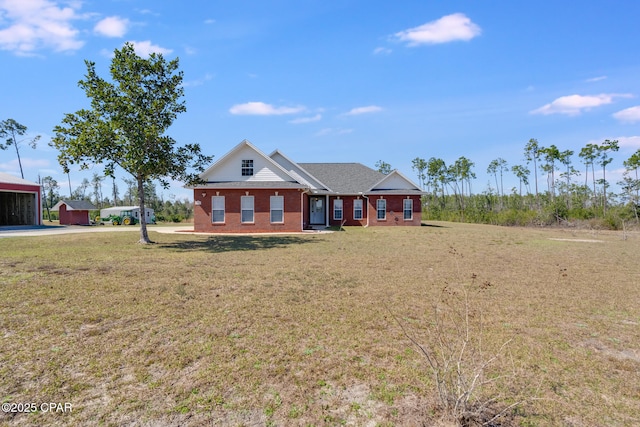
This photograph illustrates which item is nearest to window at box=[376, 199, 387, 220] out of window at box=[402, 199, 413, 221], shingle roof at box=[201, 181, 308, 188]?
window at box=[402, 199, 413, 221]

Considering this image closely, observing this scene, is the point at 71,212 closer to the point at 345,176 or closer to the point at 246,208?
the point at 246,208

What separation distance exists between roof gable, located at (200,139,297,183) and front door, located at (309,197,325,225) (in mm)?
6601

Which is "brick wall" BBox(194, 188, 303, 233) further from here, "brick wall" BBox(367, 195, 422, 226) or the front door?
"brick wall" BBox(367, 195, 422, 226)

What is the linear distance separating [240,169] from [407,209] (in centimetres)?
1329

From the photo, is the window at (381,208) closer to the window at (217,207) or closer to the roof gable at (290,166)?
the roof gable at (290,166)

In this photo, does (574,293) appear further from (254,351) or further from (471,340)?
(254,351)

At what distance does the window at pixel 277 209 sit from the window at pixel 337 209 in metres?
7.10

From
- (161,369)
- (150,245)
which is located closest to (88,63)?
(150,245)

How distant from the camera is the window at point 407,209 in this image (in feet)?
90.5

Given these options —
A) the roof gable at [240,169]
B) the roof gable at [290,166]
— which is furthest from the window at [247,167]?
the roof gable at [290,166]

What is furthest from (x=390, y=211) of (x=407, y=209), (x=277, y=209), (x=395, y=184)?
(x=277, y=209)

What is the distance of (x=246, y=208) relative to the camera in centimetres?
2189

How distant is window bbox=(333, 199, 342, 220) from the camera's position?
28.2 meters

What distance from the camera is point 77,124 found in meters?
13.9
